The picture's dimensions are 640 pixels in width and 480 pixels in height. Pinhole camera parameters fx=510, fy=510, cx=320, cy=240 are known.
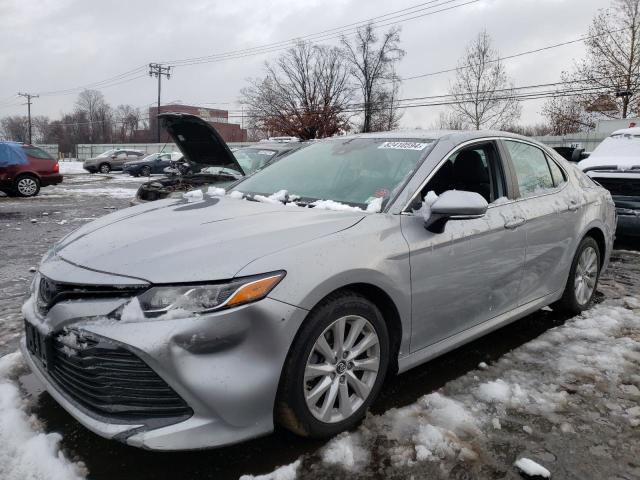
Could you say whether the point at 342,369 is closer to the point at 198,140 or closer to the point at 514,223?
the point at 514,223

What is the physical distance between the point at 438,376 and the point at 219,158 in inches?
209

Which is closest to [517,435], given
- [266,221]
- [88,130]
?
[266,221]

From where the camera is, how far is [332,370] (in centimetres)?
238

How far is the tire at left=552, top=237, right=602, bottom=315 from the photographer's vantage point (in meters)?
4.11

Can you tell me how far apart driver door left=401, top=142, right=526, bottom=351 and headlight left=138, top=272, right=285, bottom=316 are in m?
0.97

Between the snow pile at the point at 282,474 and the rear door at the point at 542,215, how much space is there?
6.80 ft

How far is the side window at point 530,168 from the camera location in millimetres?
Answer: 3604

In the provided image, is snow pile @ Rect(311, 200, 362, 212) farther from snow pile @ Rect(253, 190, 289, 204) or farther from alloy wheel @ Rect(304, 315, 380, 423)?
alloy wheel @ Rect(304, 315, 380, 423)

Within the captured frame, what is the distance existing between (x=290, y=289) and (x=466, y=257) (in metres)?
1.27

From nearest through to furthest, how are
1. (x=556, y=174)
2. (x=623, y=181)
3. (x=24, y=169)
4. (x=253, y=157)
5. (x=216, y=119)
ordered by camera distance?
(x=556, y=174)
(x=623, y=181)
(x=253, y=157)
(x=24, y=169)
(x=216, y=119)

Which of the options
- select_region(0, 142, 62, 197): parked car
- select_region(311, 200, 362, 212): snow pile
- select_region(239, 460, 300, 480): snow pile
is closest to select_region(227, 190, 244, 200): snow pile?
select_region(311, 200, 362, 212): snow pile

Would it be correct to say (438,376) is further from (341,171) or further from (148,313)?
(148,313)

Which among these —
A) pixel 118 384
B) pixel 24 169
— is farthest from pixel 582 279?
pixel 24 169

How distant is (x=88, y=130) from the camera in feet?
297
